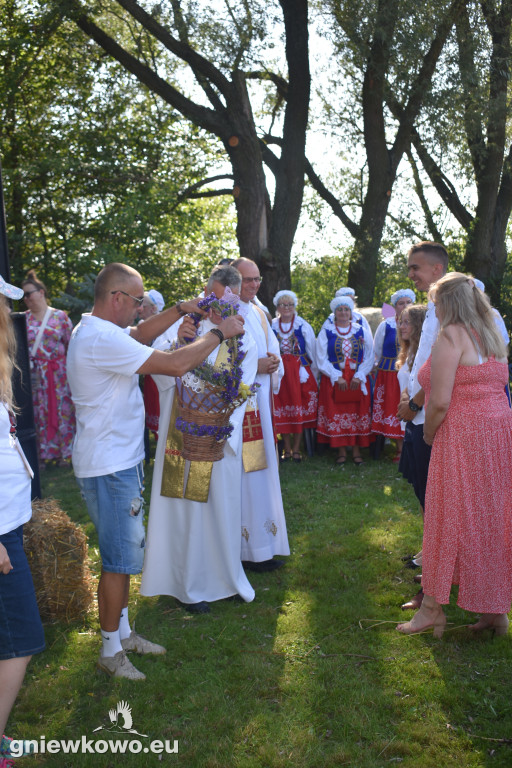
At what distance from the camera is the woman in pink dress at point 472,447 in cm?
369

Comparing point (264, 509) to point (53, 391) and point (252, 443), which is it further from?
point (53, 391)

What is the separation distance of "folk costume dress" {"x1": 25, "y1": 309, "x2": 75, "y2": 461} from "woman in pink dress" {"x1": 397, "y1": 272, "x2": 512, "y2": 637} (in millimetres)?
6128

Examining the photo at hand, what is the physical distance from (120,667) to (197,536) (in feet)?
3.49

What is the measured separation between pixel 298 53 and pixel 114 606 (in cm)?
1061

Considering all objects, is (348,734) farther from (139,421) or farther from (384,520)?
(384,520)

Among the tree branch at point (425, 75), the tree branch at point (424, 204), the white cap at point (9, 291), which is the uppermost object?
the tree branch at point (425, 75)

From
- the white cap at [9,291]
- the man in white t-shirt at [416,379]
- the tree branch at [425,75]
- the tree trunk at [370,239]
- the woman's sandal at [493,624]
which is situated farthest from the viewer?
the tree trunk at [370,239]

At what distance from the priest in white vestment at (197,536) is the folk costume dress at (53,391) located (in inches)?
179

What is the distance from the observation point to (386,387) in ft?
29.1

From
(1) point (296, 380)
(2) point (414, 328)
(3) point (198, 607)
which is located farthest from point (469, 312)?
(1) point (296, 380)

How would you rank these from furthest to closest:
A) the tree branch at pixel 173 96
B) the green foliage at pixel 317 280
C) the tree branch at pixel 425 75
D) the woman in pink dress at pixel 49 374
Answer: the green foliage at pixel 317 280
the tree branch at pixel 173 96
the tree branch at pixel 425 75
the woman in pink dress at pixel 49 374

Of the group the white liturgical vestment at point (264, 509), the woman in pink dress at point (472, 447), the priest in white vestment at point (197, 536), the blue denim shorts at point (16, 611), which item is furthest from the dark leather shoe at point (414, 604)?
the blue denim shorts at point (16, 611)

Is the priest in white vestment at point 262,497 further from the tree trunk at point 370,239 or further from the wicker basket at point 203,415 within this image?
the tree trunk at point 370,239

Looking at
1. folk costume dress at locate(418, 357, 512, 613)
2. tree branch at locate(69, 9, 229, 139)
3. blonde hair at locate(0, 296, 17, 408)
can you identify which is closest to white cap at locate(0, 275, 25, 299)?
blonde hair at locate(0, 296, 17, 408)
